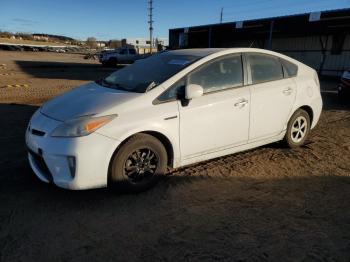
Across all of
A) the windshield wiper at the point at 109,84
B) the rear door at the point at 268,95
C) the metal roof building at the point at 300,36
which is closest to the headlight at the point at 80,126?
the windshield wiper at the point at 109,84

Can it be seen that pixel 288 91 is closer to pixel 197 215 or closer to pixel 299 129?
pixel 299 129

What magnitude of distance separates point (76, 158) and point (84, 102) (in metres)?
0.81

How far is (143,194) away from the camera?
4047mm

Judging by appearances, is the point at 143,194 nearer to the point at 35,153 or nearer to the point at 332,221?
the point at 35,153

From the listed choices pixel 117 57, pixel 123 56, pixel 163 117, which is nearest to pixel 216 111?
pixel 163 117

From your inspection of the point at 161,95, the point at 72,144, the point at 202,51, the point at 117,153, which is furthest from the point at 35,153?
the point at 202,51

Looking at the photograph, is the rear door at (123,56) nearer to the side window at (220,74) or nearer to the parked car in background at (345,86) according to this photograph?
the parked car in background at (345,86)

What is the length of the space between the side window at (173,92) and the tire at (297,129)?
2098 mm

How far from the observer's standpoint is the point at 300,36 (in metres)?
28.4

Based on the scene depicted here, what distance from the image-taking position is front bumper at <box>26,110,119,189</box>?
3.51 meters

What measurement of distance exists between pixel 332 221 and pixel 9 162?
4.16 m

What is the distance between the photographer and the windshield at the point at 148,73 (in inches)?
170

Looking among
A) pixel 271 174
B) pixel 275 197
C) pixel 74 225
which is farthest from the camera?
pixel 271 174

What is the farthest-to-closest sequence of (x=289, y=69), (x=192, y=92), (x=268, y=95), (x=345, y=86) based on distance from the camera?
1. (x=345, y=86)
2. (x=289, y=69)
3. (x=268, y=95)
4. (x=192, y=92)
